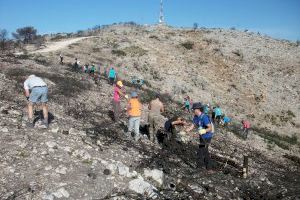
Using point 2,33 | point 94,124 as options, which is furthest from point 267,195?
point 2,33

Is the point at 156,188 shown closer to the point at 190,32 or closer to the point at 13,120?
the point at 13,120

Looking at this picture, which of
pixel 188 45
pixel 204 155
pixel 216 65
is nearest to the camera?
pixel 204 155

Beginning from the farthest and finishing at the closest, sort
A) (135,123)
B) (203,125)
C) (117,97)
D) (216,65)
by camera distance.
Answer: (216,65), (117,97), (135,123), (203,125)

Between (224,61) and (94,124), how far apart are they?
3679 cm

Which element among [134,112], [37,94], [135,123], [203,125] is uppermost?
[37,94]

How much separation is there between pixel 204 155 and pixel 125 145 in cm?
286

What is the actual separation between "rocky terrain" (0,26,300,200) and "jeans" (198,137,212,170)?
30 cm

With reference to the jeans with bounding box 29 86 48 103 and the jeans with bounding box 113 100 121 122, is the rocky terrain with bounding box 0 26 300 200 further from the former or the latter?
the jeans with bounding box 29 86 48 103

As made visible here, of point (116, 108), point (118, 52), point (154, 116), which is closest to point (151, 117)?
point (154, 116)

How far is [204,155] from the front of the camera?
12602 millimetres

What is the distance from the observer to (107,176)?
36.0 feet

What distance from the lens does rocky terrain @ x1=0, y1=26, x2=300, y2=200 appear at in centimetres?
1056

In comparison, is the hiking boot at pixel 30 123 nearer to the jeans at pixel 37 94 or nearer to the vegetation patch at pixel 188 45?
the jeans at pixel 37 94

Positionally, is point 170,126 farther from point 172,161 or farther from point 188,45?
point 188,45
